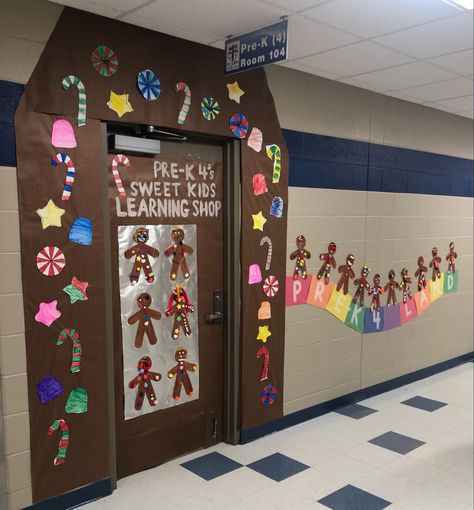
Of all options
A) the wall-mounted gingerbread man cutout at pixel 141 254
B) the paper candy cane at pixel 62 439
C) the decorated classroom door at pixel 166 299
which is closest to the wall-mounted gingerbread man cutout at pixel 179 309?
the decorated classroom door at pixel 166 299

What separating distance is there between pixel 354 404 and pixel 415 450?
921mm

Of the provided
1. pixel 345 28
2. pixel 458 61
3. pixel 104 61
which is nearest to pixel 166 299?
pixel 104 61

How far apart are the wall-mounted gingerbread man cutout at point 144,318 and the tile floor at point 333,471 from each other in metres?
0.86

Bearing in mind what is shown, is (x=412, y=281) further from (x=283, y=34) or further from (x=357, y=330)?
(x=283, y=34)

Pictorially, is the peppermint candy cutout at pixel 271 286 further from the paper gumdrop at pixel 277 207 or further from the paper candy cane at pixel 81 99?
the paper candy cane at pixel 81 99

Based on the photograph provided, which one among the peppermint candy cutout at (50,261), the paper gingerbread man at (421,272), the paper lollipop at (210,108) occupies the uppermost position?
the paper lollipop at (210,108)

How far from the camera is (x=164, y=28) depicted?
2.90 m

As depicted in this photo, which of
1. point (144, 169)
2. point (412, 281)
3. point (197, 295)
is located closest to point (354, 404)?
point (412, 281)

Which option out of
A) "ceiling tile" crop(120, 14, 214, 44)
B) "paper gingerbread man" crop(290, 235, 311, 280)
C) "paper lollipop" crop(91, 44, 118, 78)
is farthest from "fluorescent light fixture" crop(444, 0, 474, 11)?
"paper gingerbread man" crop(290, 235, 311, 280)

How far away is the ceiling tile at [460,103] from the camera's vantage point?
4645 mm

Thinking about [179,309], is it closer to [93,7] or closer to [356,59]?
[93,7]

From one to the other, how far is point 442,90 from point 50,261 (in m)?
3.44

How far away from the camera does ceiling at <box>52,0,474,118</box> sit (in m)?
2.57

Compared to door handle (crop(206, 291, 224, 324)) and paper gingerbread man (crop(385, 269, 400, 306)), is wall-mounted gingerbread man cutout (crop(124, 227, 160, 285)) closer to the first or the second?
door handle (crop(206, 291, 224, 324))
